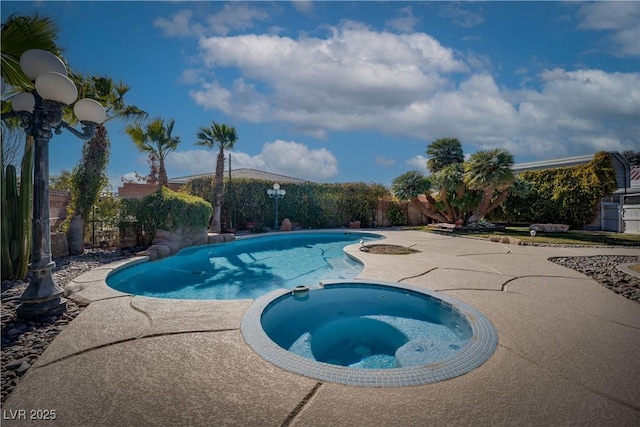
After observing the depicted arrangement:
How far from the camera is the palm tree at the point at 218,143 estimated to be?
14.0 metres

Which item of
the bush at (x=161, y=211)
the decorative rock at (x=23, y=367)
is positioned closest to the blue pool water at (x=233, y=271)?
the bush at (x=161, y=211)

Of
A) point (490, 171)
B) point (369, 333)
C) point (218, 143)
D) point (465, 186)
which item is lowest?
point (369, 333)

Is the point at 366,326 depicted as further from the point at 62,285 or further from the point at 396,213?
the point at 396,213

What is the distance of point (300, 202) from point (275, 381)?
50.9 feet

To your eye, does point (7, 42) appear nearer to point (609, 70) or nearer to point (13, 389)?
point (13, 389)

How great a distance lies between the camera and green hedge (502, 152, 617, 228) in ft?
46.1

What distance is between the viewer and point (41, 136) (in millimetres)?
3420

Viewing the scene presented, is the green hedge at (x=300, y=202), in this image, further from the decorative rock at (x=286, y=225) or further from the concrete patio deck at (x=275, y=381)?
the concrete patio deck at (x=275, y=381)

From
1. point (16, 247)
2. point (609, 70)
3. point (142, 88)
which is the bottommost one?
point (16, 247)

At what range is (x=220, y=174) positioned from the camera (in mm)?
14344

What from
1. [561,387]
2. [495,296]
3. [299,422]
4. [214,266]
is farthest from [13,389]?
[214,266]

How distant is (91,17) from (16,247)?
5101 mm

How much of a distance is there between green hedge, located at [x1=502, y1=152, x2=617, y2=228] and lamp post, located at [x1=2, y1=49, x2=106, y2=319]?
18543 millimetres

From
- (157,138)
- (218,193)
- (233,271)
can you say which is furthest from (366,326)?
(157,138)
